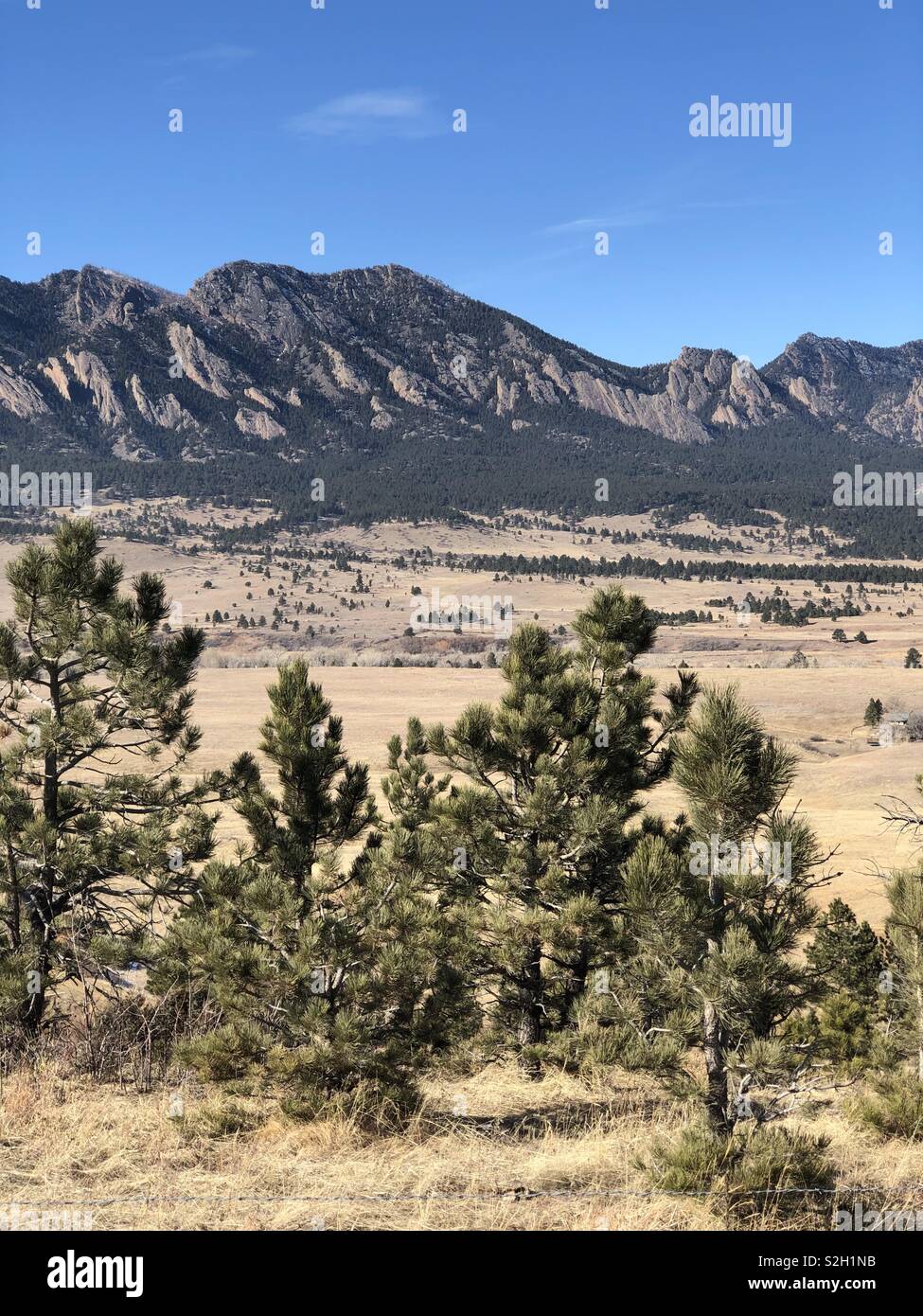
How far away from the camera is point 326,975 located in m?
7.55

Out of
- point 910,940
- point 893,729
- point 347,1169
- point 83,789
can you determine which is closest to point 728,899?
point 910,940

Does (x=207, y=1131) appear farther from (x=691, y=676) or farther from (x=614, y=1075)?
(x=691, y=676)

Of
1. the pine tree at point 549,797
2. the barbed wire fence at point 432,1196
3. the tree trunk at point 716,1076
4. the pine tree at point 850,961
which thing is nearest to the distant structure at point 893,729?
the pine tree at point 850,961

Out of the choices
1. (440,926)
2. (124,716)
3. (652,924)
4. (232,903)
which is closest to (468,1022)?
(440,926)

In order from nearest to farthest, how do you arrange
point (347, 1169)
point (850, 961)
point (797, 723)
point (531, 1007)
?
point (347, 1169)
point (531, 1007)
point (850, 961)
point (797, 723)

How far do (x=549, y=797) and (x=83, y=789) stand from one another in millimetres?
4651

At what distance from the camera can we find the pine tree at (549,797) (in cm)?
1002

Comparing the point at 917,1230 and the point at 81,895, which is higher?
the point at 81,895

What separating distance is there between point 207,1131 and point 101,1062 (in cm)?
185

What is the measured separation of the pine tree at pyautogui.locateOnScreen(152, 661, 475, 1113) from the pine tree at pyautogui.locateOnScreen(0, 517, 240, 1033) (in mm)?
1072

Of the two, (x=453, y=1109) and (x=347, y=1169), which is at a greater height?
(x=347, y=1169)

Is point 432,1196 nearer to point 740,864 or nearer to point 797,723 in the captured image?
point 740,864

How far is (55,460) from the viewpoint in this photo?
162 metres

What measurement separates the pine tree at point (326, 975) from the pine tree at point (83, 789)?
1.07 meters
